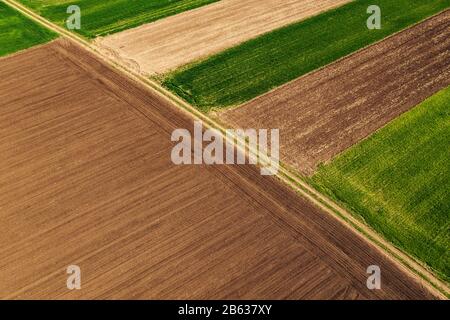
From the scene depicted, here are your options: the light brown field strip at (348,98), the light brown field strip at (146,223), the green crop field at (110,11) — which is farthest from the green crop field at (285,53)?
the green crop field at (110,11)

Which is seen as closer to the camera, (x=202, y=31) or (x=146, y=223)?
(x=146, y=223)

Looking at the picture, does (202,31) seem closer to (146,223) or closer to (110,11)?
(110,11)

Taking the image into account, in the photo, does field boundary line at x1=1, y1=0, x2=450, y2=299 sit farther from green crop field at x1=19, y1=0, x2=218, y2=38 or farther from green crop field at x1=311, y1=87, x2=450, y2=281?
green crop field at x1=19, y1=0, x2=218, y2=38

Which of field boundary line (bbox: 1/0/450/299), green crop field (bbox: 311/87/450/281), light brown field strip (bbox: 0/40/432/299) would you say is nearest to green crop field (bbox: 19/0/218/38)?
field boundary line (bbox: 1/0/450/299)

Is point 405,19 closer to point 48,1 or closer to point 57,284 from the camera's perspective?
point 48,1

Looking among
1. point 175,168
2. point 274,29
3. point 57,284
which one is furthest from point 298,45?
point 57,284

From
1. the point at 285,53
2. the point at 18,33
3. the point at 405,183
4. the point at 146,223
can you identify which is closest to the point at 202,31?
the point at 285,53
